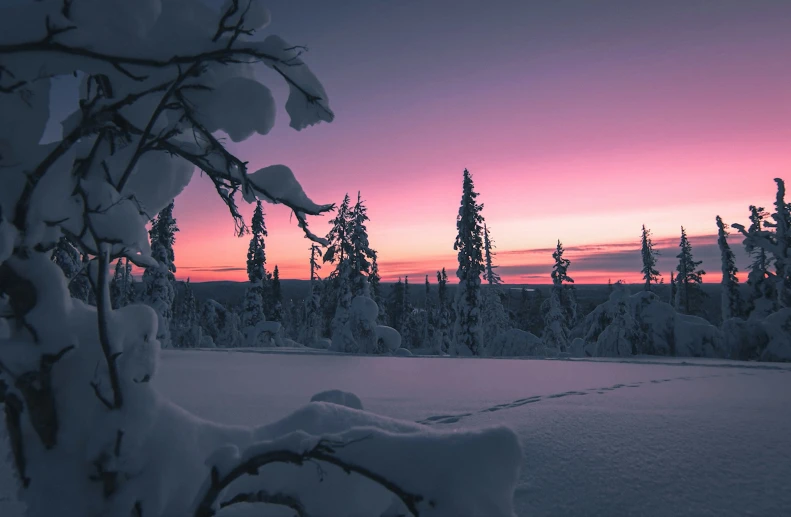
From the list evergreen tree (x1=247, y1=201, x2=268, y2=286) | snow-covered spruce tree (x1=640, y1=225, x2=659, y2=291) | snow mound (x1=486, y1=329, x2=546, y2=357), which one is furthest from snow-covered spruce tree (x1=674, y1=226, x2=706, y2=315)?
evergreen tree (x1=247, y1=201, x2=268, y2=286)

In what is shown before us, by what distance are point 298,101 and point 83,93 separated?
1.00 metres

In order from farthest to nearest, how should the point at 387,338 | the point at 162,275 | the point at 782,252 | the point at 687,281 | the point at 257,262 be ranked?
the point at 687,281 → the point at 257,262 → the point at 162,275 → the point at 387,338 → the point at 782,252

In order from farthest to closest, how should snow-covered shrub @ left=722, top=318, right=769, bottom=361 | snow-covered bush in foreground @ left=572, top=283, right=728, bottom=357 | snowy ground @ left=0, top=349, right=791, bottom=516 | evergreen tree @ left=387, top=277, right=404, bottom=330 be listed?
evergreen tree @ left=387, top=277, right=404, bottom=330
snow-covered bush in foreground @ left=572, top=283, right=728, bottom=357
snow-covered shrub @ left=722, top=318, right=769, bottom=361
snowy ground @ left=0, top=349, right=791, bottom=516

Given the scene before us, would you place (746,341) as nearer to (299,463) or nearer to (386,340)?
(386,340)

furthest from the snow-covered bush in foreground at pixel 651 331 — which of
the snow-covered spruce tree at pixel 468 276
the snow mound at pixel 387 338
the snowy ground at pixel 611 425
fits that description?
the snowy ground at pixel 611 425

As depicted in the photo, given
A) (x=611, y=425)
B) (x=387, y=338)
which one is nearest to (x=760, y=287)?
(x=387, y=338)

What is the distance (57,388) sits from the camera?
5.75 feet

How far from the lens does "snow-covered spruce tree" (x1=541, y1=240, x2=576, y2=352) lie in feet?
116

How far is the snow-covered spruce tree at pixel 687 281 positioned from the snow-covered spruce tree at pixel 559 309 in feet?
43.3

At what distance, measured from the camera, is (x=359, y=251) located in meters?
30.9

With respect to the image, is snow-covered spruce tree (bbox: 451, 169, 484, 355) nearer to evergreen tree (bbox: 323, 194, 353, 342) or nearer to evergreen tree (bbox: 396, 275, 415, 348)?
evergreen tree (bbox: 323, 194, 353, 342)

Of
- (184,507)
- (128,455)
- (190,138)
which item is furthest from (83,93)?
(184,507)

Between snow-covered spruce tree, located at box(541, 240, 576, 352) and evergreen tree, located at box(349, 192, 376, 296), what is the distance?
15.3 m

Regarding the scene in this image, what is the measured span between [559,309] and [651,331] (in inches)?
662
